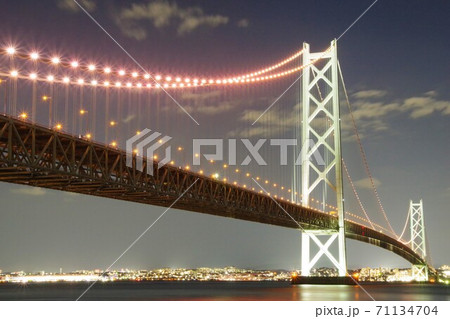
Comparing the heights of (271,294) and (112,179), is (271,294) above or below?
below

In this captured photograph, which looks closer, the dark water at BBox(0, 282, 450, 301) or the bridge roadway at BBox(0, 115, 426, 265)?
the bridge roadway at BBox(0, 115, 426, 265)

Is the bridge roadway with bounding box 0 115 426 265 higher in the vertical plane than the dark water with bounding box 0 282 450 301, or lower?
higher

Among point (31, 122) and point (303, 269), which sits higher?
point (31, 122)

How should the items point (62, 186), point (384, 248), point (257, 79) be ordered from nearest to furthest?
1. point (62, 186)
2. point (257, 79)
3. point (384, 248)

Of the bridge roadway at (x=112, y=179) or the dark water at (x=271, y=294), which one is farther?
the dark water at (x=271, y=294)

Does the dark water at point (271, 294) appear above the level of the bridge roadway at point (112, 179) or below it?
below

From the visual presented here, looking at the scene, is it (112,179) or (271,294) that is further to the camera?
(271,294)
